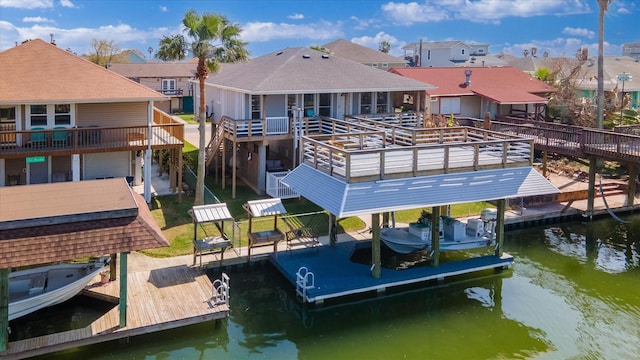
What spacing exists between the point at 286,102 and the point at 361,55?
38.9m

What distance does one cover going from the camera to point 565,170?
112ft

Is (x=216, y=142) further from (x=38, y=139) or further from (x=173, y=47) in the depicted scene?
(x=38, y=139)

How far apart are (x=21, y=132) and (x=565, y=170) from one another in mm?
29473

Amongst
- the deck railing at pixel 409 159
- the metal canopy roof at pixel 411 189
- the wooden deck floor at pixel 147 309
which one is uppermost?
the deck railing at pixel 409 159

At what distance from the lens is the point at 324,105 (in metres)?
A: 29.6

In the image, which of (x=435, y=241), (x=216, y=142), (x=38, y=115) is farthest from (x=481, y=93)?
(x=38, y=115)

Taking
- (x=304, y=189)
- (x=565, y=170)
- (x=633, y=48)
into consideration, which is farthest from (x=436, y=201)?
(x=633, y=48)

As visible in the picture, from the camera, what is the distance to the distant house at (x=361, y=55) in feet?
212

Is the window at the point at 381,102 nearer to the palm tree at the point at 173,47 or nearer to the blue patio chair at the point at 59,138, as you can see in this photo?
the palm tree at the point at 173,47

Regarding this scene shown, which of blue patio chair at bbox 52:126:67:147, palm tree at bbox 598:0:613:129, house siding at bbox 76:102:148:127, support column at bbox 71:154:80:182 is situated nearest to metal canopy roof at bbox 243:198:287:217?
support column at bbox 71:154:80:182

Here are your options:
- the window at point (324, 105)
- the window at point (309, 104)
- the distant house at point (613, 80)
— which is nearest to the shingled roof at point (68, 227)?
the window at point (309, 104)

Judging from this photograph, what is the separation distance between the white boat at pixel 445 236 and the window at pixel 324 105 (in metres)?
10.5

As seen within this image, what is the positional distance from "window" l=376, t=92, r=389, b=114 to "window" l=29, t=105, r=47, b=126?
54.5 feet

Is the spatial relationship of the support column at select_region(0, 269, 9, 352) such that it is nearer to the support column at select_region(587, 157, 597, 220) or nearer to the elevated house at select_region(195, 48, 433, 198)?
the elevated house at select_region(195, 48, 433, 198)
